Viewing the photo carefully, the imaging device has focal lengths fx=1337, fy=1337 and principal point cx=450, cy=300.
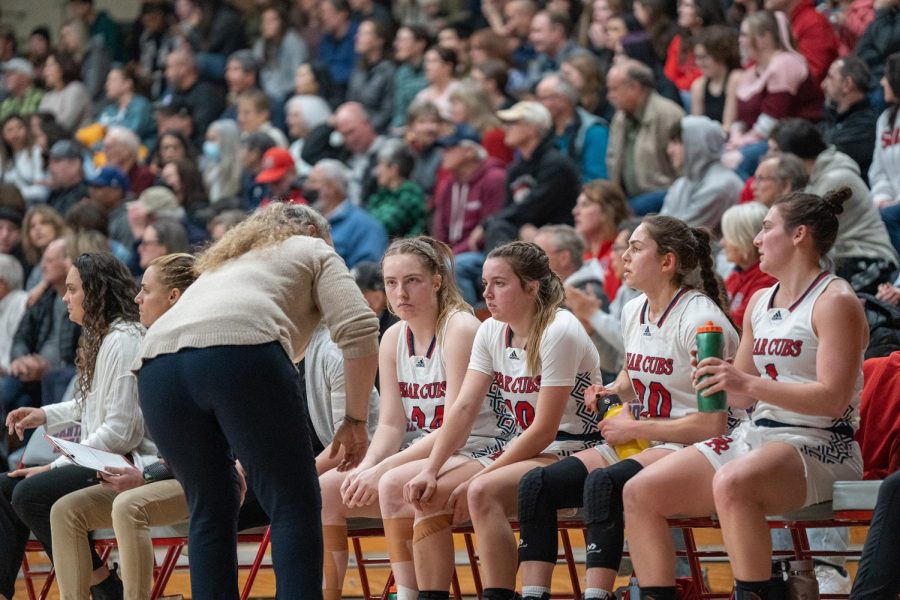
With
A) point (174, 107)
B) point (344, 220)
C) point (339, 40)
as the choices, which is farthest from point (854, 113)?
point (174, 107)

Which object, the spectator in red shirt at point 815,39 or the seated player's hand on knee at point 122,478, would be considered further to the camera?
the spectator in red shirt at point 815,39

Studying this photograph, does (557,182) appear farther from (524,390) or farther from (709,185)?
(524,390)

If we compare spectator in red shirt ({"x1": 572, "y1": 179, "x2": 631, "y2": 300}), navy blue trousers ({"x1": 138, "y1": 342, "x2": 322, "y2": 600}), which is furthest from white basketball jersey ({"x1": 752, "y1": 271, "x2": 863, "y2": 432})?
spectator in red shirt ({"x1": 572, "y1": 179, "x2": 631, "y2": 300})

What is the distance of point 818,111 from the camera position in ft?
25.2

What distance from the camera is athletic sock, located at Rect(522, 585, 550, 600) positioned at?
3.90 m

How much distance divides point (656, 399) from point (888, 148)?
3.14m

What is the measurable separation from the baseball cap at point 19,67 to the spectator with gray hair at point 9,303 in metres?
4.61

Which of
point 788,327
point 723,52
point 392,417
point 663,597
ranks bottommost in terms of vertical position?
point 663,597

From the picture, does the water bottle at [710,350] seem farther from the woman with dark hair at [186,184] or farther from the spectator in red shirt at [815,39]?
the woman with dark hair at [186,184]

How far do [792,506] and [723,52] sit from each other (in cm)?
481

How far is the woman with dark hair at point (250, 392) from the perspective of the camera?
11.2ft

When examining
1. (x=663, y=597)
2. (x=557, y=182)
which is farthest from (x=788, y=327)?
(x=557, y=182)

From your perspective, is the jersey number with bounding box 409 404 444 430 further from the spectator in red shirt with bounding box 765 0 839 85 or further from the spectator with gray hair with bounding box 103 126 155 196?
the spectator with gray hair with bounding box 103 126 155 196

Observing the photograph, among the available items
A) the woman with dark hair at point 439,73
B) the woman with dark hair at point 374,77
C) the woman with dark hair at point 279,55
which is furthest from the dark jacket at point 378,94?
the woman with dark hair at point 279,55
